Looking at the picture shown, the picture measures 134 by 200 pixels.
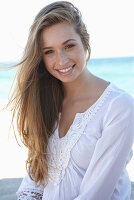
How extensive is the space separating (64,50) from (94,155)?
68cm

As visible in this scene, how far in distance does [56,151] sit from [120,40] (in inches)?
1001

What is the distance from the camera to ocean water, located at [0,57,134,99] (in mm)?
17547

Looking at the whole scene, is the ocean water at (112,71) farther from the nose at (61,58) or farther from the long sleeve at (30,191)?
the nose at (61,58)

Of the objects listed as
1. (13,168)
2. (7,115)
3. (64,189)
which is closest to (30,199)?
(64,189)

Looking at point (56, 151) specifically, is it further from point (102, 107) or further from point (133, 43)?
point (133, 43)

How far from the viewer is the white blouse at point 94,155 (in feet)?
5.60

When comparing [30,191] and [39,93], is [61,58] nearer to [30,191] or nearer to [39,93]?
[39,93]

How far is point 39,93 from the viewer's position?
231cm

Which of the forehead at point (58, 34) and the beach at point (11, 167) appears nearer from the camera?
the forehead at point (58, 34)

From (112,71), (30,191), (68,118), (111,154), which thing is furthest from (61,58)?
(112,71)

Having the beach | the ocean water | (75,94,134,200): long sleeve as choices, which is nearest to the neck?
(75,94,134,200): long sleeve

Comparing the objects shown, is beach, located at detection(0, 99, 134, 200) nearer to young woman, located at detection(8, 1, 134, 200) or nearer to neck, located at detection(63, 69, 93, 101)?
young woman, located at detection(8, 1, 134, 200)

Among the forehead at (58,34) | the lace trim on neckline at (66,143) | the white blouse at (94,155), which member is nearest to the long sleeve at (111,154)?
the white blouse at (94,155)

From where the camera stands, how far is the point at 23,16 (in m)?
23.7
